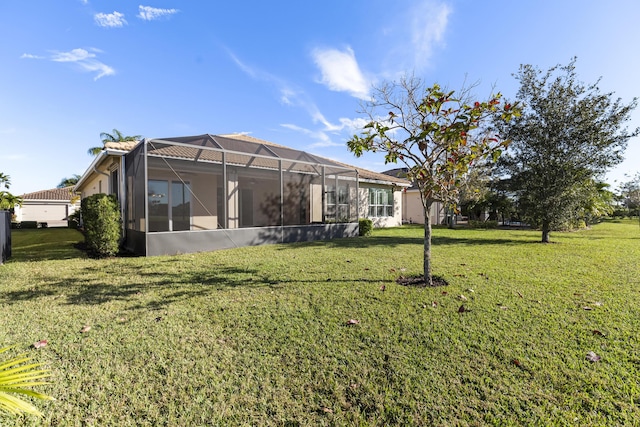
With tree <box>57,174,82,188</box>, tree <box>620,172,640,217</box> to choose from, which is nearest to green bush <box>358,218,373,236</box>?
tree <box>620,172,640,217</box>

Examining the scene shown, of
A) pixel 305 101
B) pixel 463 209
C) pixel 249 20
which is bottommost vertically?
pixel 463 209

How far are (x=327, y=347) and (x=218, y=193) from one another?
11488 millimetres

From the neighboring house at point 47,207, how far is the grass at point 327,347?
107 feet

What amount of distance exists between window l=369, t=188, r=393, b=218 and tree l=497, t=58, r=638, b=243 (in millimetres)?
8966

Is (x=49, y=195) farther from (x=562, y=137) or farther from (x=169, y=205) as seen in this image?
(x=562, y=137)

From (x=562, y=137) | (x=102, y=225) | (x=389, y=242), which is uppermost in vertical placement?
(x=562, y=137)

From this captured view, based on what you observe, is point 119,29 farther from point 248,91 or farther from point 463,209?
point 463,209

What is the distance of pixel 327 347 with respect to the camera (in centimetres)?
305

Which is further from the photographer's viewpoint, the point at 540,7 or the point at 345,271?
the point at 540,7

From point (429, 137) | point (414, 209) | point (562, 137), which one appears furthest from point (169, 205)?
point (414, 209)

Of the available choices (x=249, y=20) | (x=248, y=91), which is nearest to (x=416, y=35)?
(x=249, y=20)

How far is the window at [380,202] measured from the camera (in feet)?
62.8

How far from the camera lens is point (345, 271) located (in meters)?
6.21

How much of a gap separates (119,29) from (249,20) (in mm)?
4386
